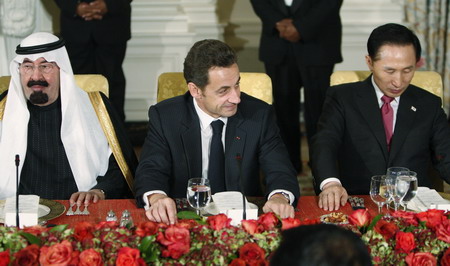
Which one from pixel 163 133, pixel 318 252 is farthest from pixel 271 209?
pixel 318 252

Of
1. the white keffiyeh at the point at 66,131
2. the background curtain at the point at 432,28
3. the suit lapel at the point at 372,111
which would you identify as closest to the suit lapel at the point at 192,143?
the white keffiyeh at the point at 66,131

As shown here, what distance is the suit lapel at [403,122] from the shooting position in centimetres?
401

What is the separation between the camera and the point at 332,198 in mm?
3322

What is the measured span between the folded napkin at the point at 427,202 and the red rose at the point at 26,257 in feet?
5.19

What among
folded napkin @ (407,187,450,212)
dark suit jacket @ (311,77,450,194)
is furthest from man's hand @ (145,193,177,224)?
dark suit jacket @ (311,77,450,194)

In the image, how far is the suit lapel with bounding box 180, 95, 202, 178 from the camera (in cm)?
373

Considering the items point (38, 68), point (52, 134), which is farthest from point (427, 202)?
point (38, 68)

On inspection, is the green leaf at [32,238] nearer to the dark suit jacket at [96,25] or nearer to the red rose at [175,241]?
the red rose at [175,241]

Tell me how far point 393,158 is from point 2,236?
2197mm

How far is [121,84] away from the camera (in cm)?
659

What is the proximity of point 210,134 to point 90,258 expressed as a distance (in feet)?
4.95

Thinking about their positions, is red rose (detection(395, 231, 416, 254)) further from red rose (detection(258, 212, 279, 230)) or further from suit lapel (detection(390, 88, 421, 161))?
suit lapel (detection(390, 88, 421, 161))

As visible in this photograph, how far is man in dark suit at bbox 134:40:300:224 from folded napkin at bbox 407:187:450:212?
0.53 metres

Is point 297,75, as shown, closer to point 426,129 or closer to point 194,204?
point 426,129
